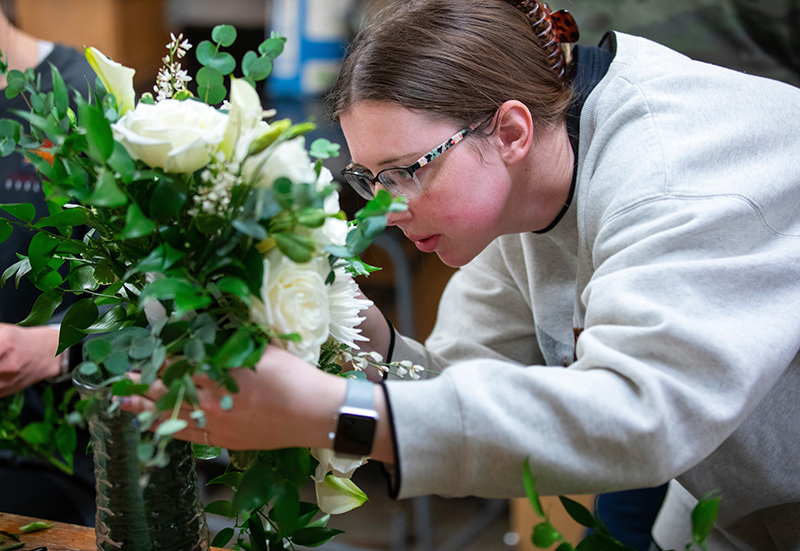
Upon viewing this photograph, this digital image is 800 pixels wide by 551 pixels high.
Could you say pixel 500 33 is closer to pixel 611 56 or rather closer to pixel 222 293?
pixel 611 56

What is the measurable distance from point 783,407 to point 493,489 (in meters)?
0.46

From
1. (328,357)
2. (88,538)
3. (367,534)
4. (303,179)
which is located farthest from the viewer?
(367,534)

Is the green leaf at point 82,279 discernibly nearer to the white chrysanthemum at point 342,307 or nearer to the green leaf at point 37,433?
the white chrysanthemum at point 342,307

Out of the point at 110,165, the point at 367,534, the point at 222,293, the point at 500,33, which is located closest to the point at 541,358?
the point at 500,33

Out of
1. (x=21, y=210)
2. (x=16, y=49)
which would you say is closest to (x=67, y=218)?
(x=21, y=210)

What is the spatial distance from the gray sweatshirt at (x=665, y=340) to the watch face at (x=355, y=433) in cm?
2

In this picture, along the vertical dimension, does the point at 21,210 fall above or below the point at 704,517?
above

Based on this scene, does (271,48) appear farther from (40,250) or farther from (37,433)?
(37,433)

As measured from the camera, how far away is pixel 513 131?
0.99m

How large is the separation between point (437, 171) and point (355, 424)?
0.46m

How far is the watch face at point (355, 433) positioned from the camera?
0.62 metres

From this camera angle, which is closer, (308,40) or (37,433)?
(37,433)

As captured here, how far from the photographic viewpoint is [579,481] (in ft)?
2.09

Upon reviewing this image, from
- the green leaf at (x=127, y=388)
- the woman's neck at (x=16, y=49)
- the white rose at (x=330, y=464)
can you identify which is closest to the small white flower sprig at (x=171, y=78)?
the green leaf at (x=127, y=388)
